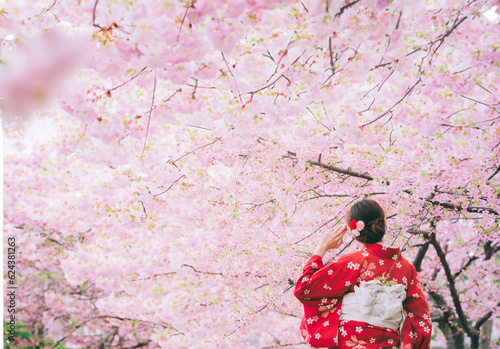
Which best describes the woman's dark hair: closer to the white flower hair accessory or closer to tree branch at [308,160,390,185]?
the white flower hair accessory

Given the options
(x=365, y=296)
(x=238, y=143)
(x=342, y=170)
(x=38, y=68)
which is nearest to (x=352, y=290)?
(x=365, y=296)

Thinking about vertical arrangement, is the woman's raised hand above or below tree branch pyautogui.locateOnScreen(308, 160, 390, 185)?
below

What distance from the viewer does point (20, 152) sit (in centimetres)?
581

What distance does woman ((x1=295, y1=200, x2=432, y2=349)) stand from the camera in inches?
73.2

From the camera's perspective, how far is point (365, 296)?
1.86 meters

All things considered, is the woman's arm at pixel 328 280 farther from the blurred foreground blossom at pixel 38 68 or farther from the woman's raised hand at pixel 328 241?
the blurred foreground blossom at pixel 38 68

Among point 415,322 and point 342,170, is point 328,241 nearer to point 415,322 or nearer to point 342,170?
point 415,322

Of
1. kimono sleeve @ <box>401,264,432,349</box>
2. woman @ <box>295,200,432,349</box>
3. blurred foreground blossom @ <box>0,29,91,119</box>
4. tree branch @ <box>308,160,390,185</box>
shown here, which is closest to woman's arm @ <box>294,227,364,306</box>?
woman @ <box>295,200,432,349</box>

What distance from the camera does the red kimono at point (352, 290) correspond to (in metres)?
1.87

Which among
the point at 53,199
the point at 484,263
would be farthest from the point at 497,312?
the point at 53,199

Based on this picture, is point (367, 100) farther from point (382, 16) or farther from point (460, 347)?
point (460, 347)

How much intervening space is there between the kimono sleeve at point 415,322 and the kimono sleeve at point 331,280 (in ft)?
0.90

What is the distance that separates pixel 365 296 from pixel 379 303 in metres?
0.07

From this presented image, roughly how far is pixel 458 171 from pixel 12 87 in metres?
2.98
